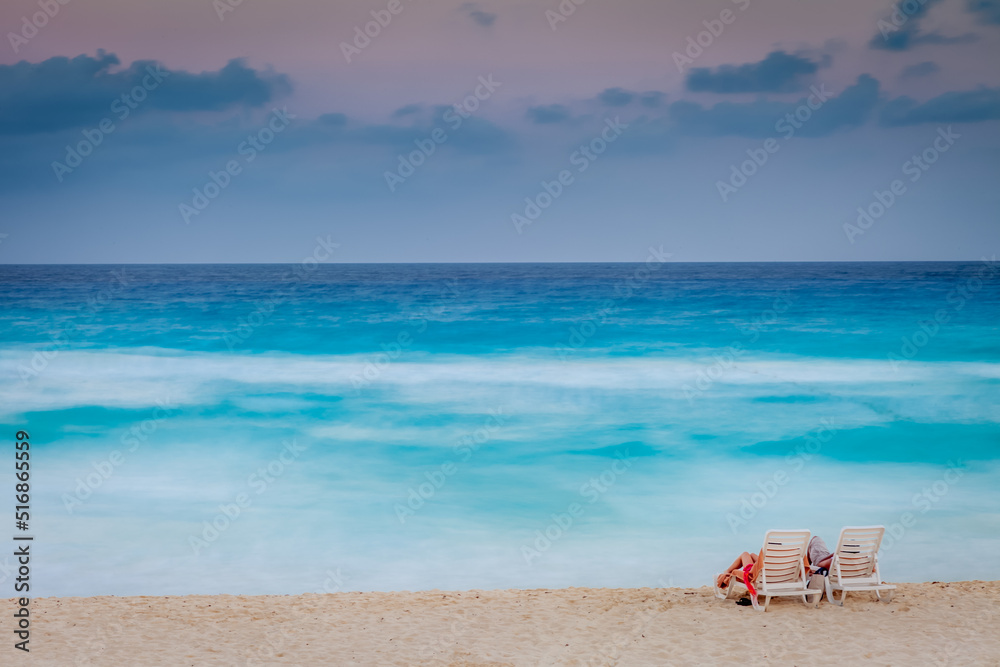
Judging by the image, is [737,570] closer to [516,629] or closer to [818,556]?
[818,556]

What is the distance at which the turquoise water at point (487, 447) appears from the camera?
8.92m

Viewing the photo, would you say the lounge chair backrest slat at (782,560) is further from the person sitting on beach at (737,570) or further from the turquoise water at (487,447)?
the turquoise water at (487,447)

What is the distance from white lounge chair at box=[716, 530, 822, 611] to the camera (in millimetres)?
6887

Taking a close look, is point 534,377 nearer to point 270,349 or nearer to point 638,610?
point 270,349

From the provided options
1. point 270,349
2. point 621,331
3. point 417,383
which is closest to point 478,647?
point 417,383

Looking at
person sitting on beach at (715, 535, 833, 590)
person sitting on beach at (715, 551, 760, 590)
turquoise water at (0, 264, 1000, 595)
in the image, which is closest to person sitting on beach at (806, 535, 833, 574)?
person sitting on beach at (715, 535, 833, 590)

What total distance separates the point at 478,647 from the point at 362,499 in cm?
550

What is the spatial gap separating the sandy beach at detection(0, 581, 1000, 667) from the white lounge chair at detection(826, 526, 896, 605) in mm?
152

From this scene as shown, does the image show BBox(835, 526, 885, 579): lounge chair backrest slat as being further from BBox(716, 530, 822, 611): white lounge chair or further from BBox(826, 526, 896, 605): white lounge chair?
BBox(716, 530, 822, 611): white lounge chair

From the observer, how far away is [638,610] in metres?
6.91

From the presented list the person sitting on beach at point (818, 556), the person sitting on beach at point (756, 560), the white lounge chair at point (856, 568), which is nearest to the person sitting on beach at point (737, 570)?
the person sitting on beach at point (756, 560)

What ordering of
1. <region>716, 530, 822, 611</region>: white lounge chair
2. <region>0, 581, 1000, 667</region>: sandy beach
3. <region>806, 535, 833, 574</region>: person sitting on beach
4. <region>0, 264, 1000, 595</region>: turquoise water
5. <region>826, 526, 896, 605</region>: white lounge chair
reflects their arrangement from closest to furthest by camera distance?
<region>0, 581, 1000, 667</region>: sandy beach
<region>716, 530, 822, 611</region>: white lounge chair
<region>826, 526, 896, 605</region>: white lounge chair
<region>806, 535, 833, 574</region>: person sitting on beach
<region>0, 264, 1000, 595</region>: turquoise water

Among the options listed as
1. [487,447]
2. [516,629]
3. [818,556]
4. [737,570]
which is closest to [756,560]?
[737,570]

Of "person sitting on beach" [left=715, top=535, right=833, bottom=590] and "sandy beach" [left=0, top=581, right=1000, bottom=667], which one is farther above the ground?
"person sitting on beach" [left=715, top=535, right=833, bottom=590]
